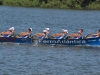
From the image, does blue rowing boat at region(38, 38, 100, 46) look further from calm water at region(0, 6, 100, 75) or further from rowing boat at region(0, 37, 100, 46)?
calm water at region(0, 6, 100, 75)

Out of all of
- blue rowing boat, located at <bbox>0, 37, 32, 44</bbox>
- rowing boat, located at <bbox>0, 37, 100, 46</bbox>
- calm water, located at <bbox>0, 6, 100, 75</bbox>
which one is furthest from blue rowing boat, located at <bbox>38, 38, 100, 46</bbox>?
blue rowing boat, located at <bbox>0, 37, 32, 44</bbox>

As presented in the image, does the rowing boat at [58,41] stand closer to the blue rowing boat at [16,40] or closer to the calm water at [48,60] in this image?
the blue rowing boat at [16,40]

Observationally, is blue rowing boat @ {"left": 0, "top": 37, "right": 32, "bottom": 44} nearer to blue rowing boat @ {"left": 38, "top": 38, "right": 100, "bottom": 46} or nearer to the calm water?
the calm water

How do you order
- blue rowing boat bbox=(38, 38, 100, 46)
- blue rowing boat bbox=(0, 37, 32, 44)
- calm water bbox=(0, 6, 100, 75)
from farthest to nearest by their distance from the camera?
blue rowing boat bbox=(0, 37, 32, 44) → blue rowing boat bbox=(38, 38, 100, 46) → calm water bbox=(0, 6, 100, 75)

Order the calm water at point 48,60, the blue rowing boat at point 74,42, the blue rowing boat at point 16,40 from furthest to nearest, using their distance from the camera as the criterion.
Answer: the blue rowing boat at point 16,40, the blue rowing boat at point 74,42, the calm water at point 48,60

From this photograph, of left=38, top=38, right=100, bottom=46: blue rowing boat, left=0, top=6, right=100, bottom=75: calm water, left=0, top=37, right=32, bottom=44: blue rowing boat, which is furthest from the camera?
left=0, top=37, right=32, bottom=44: blue rowing boat

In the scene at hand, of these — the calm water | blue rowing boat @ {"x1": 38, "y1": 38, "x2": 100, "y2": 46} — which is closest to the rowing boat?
blue rowing boat @ {"x1": 38, "y1": 38, "x2": 100, "y2": 46}

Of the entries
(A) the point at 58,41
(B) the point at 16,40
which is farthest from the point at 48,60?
(B) the point at 16,40

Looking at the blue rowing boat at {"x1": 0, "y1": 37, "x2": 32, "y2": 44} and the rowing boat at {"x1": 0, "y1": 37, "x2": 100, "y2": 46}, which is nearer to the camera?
the rowing boat at {"x1": 0, "y1": 37, "x2": 100, "y2": 46}

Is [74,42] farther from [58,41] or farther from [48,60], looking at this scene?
[48,60]

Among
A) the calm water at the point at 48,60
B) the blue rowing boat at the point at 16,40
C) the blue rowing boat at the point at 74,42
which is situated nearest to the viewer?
the calm water at the point at 48,60

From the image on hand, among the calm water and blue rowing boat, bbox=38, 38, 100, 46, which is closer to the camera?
the calm water

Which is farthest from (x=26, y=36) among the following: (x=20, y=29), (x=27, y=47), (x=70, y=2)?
(x=70, y=2)

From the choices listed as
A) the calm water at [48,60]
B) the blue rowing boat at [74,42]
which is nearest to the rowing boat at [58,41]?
the blue rowing boat at [74,42]
